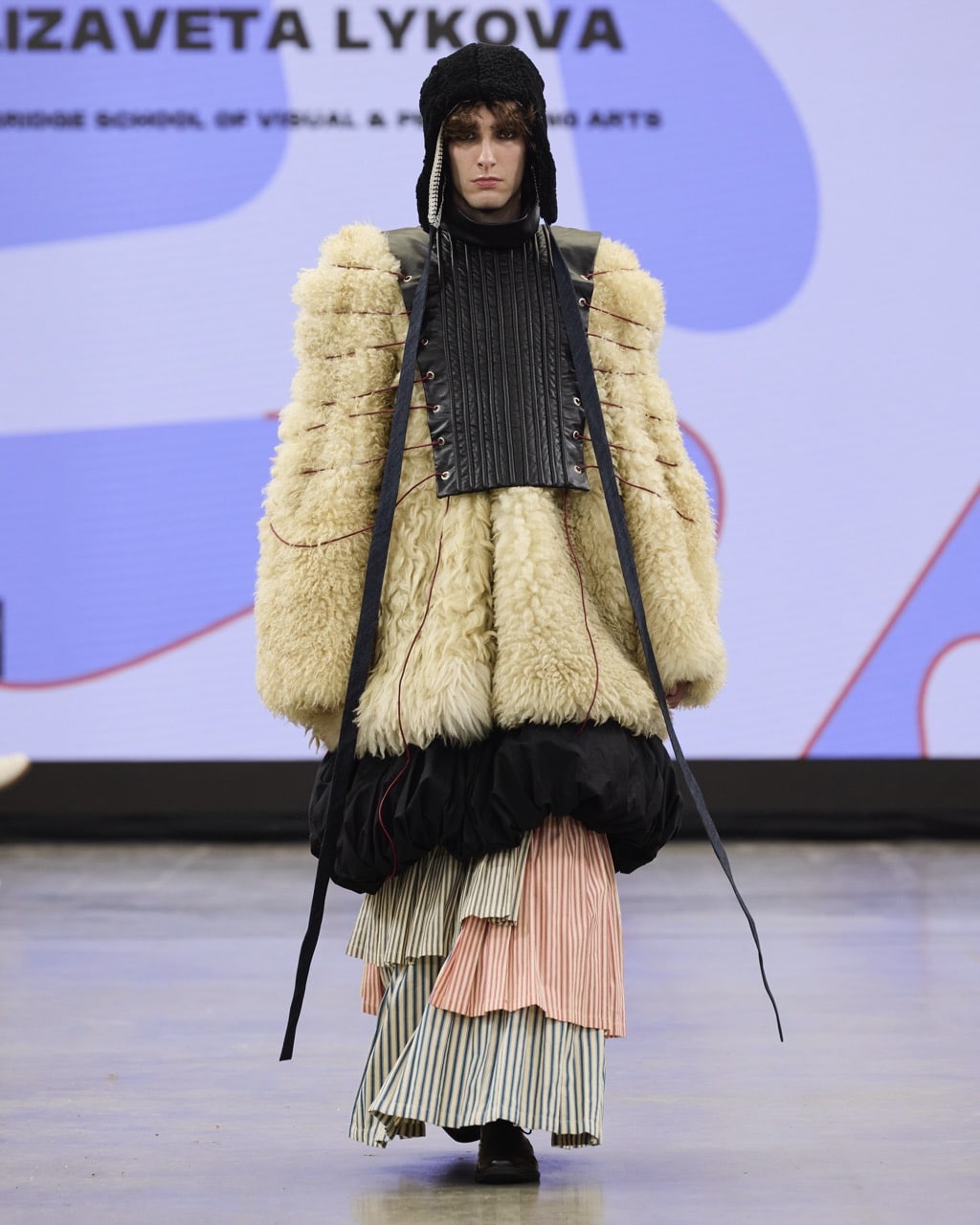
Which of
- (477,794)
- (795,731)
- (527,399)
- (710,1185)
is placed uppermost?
(527,399)

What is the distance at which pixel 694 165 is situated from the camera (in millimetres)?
5980

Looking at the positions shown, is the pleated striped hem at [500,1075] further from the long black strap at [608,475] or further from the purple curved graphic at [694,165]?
the purple curved graphic at [694,165]

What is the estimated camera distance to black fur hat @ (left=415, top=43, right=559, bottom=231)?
2.33m

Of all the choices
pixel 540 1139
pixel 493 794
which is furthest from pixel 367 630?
pixel 540 1139

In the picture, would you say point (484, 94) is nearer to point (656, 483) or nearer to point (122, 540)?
point (656, 483)

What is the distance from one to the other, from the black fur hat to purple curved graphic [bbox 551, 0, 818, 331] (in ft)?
11.8

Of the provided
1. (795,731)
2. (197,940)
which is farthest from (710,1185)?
(795,731)

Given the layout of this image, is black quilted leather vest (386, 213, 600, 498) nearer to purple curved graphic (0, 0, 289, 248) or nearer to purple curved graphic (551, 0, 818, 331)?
purple curved graphic (551, 0, 818, 331)

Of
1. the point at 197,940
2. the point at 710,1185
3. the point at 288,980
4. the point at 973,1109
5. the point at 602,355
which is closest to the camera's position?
the point at 710,1185

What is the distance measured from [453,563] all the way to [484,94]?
0.58 metres

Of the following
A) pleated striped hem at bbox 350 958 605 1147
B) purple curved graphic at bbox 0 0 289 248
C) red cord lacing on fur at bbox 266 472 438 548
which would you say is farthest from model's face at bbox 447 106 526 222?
purple curved graphic at bbox 0 0 289 248

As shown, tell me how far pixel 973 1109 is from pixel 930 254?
12.8ft

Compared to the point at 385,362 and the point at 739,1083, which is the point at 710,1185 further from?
the point at 385,362

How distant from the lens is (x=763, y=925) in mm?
4496
